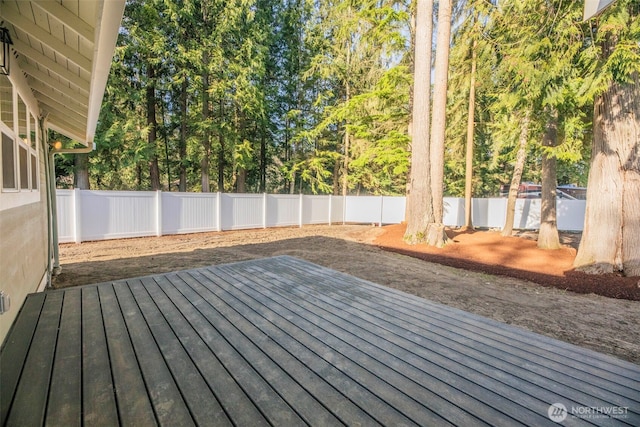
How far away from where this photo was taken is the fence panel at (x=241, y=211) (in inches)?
410

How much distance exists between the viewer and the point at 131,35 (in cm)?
1041

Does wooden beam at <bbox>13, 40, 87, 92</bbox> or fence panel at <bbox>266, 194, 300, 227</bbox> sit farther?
fence panel at <bbox>266, 194, 300, 227</bbox>

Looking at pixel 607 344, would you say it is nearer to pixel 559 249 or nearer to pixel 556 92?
pixel 556 92

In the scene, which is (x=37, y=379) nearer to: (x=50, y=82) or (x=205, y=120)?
(x=50, y=82)

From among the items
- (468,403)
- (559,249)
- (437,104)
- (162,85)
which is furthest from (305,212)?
(468,403)

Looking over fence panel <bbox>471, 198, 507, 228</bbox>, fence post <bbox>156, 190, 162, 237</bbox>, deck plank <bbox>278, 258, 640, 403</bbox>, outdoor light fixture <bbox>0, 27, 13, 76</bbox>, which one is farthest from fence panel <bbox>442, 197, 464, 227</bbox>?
outdoor light fixture <bbox>0, 27, 13, 76</bbox>

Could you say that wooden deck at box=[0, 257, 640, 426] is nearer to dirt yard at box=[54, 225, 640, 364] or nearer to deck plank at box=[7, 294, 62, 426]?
deck plank at box=[7, 294, 62, 426]

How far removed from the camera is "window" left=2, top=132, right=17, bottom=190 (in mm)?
2119

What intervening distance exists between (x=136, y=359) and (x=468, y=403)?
73.8 inches

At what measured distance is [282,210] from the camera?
40.2 feet

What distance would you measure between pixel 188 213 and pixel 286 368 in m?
8.68

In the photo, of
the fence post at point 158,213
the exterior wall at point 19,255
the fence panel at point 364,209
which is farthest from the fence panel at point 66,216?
the fence panel at point 364,209

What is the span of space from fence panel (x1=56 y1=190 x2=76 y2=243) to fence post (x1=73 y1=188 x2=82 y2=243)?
21mm

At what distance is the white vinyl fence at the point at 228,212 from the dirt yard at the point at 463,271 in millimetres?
458
